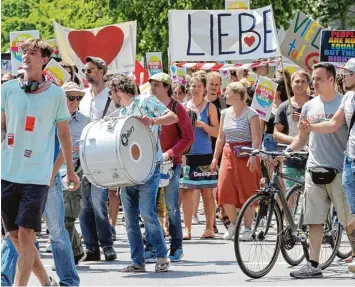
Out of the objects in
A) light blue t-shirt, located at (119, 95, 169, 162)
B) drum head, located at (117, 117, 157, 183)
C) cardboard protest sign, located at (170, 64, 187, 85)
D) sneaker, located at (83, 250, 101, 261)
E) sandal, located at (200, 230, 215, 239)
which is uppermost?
light blue t-shirt, located at (119, 95, 169, 162)

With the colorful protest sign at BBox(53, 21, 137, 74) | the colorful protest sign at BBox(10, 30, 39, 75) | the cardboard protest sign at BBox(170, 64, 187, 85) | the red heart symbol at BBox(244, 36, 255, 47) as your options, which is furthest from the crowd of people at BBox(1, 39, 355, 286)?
the cardboard protest sign at BBox(170, 64, 187, 85)

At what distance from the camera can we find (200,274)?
38.2 ft

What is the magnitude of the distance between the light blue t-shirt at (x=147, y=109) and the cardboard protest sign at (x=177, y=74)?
1066cm

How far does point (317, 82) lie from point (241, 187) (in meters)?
3.63

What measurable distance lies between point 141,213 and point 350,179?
78.9 inches

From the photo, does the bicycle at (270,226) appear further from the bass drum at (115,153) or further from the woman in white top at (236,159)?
the woman in white top at (236,159)

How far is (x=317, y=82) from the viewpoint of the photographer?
37.2 feet

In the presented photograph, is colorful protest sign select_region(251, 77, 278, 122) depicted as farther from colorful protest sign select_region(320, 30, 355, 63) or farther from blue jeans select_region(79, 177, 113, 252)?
blue jeans select_region(79, 177, 113, 252)

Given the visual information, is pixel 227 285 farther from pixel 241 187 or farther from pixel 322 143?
pixel 241 187

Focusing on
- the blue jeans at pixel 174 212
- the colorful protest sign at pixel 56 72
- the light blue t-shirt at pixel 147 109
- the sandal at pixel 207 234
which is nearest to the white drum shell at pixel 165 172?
the blue jeans at pixel 174 212

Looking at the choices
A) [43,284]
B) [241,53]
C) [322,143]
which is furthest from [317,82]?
[241,53]

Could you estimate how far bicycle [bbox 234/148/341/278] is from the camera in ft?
37.2

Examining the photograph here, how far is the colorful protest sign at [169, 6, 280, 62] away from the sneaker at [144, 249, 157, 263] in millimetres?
Answer: 6555

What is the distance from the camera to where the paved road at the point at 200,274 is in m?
11.0
